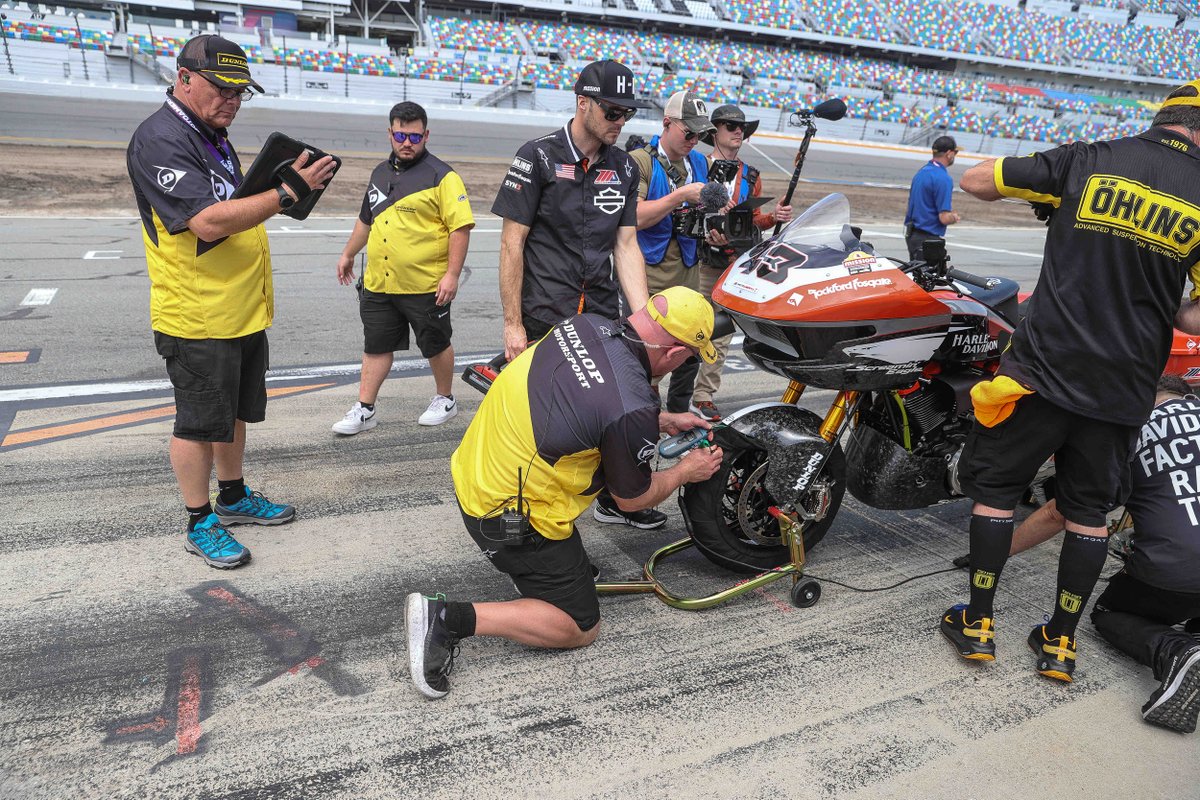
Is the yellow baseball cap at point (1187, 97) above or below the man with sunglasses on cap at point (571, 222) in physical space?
above

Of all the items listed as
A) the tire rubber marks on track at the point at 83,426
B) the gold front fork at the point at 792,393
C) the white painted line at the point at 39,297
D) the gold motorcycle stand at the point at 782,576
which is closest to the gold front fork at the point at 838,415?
the gold motorcycle stand at the point at 782,576

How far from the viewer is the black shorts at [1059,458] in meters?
2.96

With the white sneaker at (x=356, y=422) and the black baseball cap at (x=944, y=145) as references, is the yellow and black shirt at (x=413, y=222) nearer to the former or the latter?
the white sneaker at (x=356, y=422)

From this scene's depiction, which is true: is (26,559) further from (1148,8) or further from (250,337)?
(1148,8)

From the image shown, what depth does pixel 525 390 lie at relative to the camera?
2.78 m

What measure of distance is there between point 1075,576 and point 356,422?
3.81m

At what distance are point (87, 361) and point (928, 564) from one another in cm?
570

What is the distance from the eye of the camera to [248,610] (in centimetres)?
313

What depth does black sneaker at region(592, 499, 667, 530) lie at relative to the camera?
4.05 metres

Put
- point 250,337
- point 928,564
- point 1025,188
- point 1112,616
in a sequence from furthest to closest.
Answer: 1. point 928,564
2. point 250,337
3. point 1112,616
4. point 1025,188

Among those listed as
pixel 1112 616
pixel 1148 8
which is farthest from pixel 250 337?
pixel 1148 8

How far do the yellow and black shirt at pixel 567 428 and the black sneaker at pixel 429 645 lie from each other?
359 mm

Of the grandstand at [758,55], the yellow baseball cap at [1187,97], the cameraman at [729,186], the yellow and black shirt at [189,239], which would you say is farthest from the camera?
the grandstand at [758,55]

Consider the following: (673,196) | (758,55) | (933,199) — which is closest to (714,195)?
(673,196)
